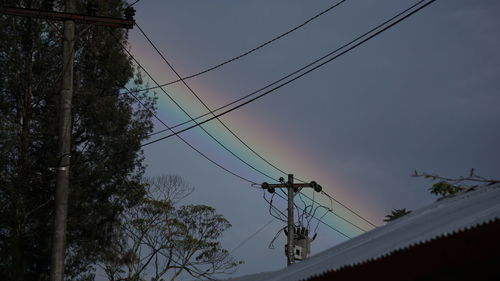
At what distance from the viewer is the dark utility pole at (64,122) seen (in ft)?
40.0

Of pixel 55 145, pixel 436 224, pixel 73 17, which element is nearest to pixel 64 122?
pixel 73 17

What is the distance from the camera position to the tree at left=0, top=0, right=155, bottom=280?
79.8 feet

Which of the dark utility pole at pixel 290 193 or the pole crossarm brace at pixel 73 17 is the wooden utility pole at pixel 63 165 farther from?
the dark utility pole at pixel 290 193

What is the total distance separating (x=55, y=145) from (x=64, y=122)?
1356 cm

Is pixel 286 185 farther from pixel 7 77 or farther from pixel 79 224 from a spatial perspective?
pixel 7 77

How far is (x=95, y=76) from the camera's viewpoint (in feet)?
91.3

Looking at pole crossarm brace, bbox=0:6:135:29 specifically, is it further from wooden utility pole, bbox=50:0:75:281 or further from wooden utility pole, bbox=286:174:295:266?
wooden utility pole, bbox=286:174:295:266

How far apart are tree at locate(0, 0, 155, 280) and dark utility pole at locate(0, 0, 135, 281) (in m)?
11.0

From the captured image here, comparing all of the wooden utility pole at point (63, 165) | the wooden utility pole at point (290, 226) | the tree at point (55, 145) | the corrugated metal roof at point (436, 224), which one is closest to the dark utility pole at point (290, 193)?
the wooden utility pole at point (290, 226)

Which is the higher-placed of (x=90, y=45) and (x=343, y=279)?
(x=90, y=45)

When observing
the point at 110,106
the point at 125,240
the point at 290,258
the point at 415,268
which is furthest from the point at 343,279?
the point at 125,240

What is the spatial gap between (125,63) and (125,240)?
1118 centimetres

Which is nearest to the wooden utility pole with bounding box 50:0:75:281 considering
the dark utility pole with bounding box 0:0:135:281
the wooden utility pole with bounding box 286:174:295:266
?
the dark utility pole with bounding box 0:0:135:281

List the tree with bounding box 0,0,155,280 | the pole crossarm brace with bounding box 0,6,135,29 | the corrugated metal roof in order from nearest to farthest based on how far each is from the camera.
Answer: the corrugated metal roof < the pole crossarm brace with bounding box 0,6,135,29 < the tree with bounding box 0,0,155,280
